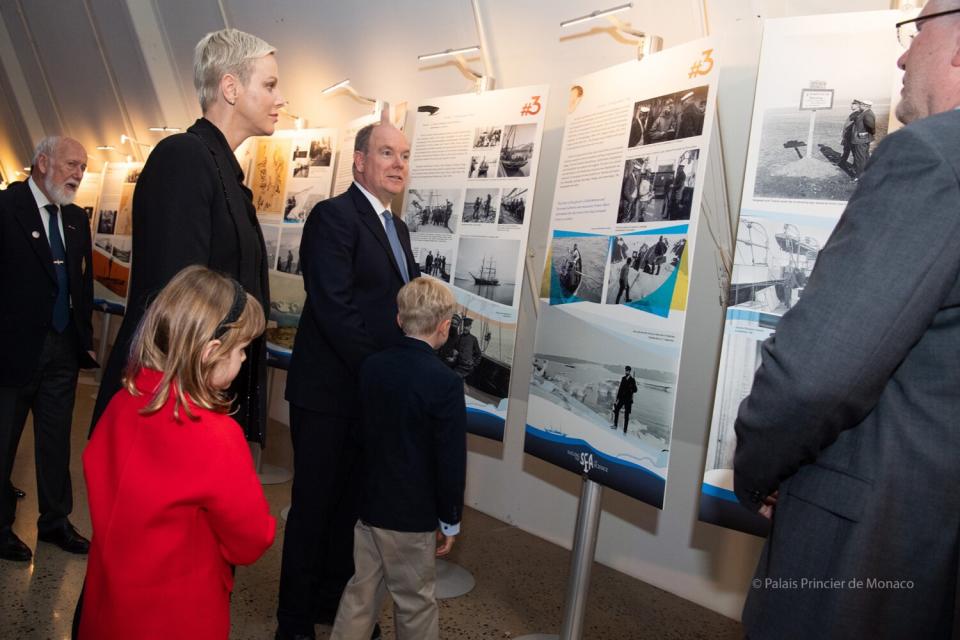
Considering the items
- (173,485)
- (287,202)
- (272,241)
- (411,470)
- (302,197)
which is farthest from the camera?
(272,241)

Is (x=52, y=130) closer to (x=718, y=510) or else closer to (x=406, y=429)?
(x=406, y=429)

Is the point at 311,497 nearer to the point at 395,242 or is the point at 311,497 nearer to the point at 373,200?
the point at 395,242

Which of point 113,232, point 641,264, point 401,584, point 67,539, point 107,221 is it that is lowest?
point 67,539

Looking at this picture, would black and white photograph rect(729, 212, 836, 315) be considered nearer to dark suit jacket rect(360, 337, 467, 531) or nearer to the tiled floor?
dark suit jacket rect(360, 337, 467, 531)

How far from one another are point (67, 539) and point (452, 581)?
5.87ft

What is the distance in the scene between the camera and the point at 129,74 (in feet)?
24.5

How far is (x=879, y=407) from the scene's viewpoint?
1234 millimetres

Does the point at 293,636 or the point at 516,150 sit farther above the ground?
the point at 516,150

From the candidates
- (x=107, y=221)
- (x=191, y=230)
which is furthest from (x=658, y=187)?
(x=107, y=221)

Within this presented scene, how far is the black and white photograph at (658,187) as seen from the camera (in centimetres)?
245

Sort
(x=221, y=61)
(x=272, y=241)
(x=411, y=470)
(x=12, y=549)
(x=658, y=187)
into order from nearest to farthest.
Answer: (x=221, y=61)
(x=411, y=470)
(x=658, y=187)
(x=12, y=549)
(x=272, y=241)

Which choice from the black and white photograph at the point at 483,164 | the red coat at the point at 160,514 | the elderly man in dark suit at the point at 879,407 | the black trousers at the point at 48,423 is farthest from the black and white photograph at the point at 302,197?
the elderly man in dark suit at the point at 879,407

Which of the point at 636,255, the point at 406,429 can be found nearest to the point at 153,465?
the point at 406,429

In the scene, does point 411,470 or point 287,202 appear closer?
point 411,470
